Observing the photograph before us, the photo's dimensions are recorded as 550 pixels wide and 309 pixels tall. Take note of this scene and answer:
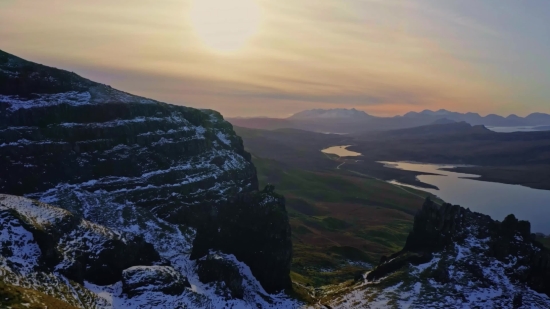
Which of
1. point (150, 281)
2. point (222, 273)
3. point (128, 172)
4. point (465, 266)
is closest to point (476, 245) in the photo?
point (465, 266)

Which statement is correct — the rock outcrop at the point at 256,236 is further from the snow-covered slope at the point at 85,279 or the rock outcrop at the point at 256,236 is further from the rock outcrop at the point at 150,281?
the rock outcrop at the point at 150,281

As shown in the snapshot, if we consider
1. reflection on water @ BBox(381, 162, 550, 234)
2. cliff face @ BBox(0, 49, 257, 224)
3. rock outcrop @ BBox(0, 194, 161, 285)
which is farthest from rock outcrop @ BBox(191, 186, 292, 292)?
reflection on water @ BBox(381, 162, 550, 234)

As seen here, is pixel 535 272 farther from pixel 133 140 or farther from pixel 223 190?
pixel 133 140

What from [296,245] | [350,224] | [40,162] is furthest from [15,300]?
[350,224]

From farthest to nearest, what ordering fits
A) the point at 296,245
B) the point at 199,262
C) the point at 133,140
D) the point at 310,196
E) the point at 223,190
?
1. the point at 310,196
2. the point at 296,245
3. the point at 223,190
4. the point at 133,140
5. the point at 199,262

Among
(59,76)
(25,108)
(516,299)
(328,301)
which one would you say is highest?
(59,76)

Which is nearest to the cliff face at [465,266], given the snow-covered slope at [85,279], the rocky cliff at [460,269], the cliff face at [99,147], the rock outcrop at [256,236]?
the rocky cliff at [460,269]
